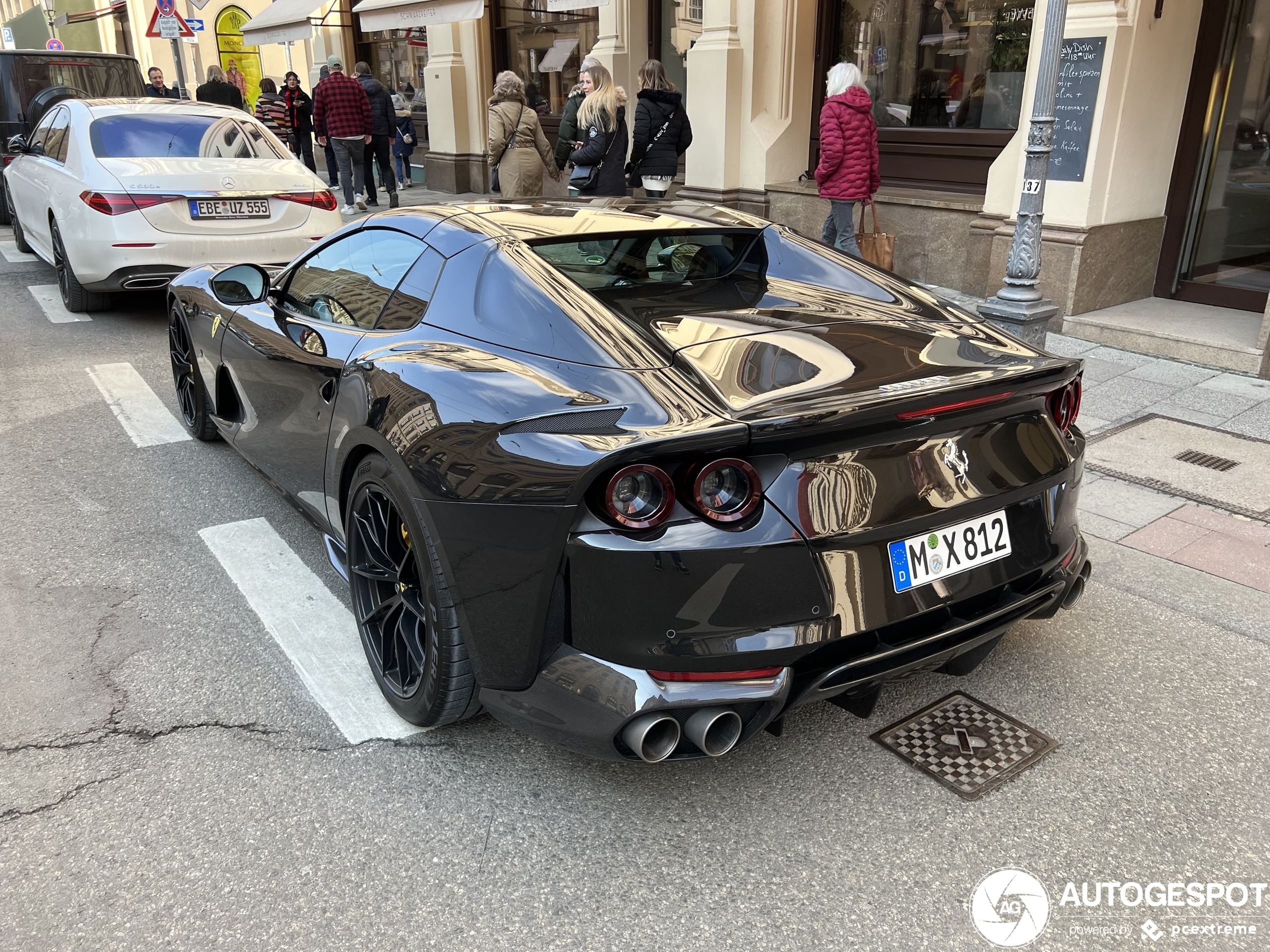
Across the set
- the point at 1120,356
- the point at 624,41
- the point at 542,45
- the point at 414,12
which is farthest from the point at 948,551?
the point at 542,45

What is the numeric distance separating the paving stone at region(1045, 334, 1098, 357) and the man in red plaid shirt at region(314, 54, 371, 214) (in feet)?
32.0

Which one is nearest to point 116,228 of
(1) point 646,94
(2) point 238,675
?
(1) point 646,94

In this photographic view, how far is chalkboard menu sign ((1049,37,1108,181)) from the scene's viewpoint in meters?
7.12

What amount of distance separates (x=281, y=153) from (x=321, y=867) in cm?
742

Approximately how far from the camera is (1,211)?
45.1ft

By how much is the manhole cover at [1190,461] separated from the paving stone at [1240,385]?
2.59 feet

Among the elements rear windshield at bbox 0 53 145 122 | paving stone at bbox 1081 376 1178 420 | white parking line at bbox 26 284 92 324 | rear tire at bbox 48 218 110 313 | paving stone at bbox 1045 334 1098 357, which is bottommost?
paving stone at bbox 1081 376 1178 420

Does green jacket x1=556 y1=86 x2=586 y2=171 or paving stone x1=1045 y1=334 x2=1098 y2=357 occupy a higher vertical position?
green jacket x1=556 y1=86 x2=586 y2=171

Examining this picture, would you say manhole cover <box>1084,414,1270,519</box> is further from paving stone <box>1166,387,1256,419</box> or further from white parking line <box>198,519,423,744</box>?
white parking line <box>198,519,423,744</box>

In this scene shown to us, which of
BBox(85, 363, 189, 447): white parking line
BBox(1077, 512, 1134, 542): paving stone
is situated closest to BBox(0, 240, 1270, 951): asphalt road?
BBox(1077, 512, 1134, 542): paving stone

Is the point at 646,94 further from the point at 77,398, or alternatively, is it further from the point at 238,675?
the point at 238,675

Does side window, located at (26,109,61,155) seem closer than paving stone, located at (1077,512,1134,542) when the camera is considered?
No

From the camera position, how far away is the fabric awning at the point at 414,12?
42.4 feet

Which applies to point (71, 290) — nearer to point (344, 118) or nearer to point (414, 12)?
point (344, 118)
